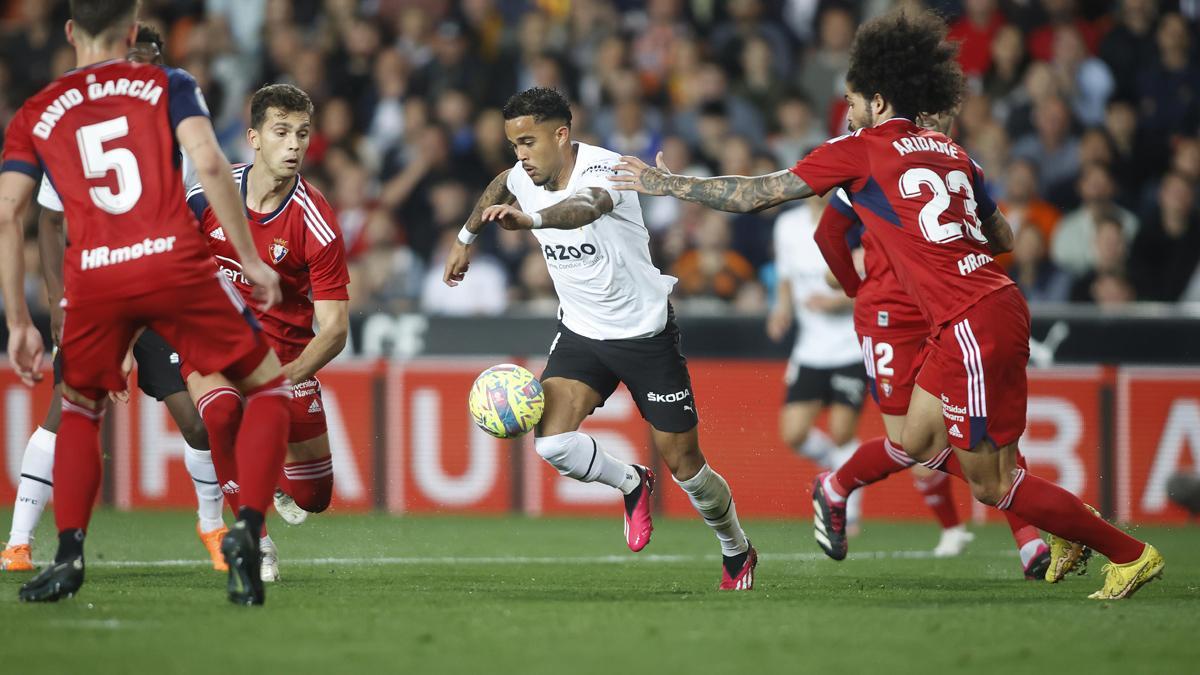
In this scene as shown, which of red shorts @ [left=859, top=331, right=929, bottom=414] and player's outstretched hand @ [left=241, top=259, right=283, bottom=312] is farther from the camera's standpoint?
red shorts @ [left=859, top=331, right=929, bottom=414]

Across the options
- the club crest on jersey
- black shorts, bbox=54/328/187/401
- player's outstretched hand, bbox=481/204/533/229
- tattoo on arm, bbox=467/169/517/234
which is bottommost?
black shorts, bbox=54/328/187/401

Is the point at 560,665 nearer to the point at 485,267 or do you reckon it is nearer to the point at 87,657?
the point at 87,657

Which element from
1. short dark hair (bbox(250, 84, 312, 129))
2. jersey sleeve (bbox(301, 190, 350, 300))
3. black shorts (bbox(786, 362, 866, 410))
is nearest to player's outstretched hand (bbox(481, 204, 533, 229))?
jersey sleeve (bbox(301, 190, 350, 300))

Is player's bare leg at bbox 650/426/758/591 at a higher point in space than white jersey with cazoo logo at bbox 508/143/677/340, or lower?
lower

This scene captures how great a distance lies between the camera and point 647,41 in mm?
16297

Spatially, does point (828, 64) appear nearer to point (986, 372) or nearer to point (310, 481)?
point (310, 481)

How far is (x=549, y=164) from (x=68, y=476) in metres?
2.71

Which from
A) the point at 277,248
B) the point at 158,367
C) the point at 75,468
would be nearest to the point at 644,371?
the point at 277,248

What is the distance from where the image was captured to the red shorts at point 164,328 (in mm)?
6297

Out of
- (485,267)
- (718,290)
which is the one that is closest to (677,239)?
(718,290)

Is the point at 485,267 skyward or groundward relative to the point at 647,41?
groundward

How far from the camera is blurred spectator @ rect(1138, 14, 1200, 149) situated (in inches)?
583

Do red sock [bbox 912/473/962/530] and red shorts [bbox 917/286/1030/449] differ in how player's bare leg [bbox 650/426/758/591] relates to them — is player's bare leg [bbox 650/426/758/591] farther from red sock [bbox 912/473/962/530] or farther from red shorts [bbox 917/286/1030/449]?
red sock [bbox 912/473/962/530]

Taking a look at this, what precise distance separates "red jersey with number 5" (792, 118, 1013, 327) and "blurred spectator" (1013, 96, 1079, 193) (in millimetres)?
7720
